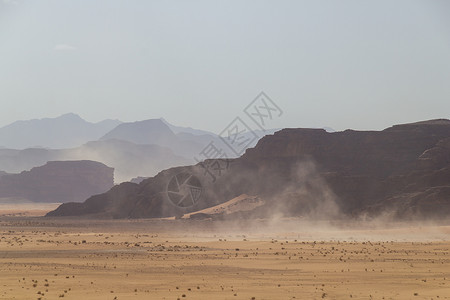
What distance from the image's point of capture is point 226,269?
122 ft

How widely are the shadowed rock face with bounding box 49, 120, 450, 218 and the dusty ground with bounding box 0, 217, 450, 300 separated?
1658cm

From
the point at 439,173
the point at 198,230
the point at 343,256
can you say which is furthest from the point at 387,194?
the point at 343,256

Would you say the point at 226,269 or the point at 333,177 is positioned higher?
the point at 333,177

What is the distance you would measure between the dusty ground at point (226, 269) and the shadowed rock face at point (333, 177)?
1658 centimetres

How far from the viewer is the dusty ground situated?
27878 millimetres

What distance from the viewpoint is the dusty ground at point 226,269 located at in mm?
27878

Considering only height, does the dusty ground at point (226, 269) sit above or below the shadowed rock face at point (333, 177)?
below

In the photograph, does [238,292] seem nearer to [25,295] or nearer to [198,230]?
[25,295]

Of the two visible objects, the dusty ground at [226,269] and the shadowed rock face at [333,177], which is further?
the shadowed rock face at [333,177]

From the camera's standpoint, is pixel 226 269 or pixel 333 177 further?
pixel 333 177

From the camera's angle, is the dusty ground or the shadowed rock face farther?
the shadowed rock face

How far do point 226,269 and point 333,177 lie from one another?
52759 mm

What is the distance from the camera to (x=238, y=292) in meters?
28.0

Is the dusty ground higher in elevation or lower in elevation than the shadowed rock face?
lower
